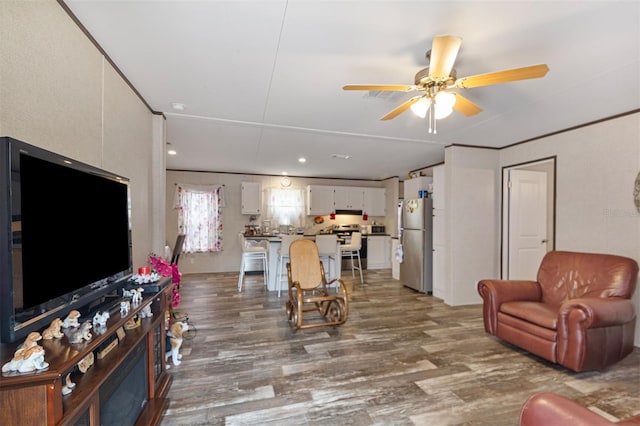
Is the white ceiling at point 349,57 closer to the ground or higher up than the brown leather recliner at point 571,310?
higher up

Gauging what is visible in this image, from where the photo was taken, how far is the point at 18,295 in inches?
35.0

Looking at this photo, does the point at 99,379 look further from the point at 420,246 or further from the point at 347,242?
the point at 347,242

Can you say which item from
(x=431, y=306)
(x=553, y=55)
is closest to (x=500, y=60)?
(x=553, y=55)

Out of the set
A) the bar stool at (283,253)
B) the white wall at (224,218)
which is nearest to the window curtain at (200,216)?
the white wall at (224,218)

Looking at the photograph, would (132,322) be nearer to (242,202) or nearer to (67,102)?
(67,102)

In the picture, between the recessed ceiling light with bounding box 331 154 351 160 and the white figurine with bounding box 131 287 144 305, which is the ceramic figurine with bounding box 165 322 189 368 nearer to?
the white figurine with bounding box 131 287 144 305

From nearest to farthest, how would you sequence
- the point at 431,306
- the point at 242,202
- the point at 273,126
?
the point at 273,126 → the point at 431,306 → the point at 242,202

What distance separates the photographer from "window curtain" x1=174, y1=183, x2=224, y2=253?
19.7ft

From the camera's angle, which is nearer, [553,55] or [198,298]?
[553,55]

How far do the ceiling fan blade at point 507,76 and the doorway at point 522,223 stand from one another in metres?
3.04

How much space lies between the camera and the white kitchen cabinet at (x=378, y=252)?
670cm

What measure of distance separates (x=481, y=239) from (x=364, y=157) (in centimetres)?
230

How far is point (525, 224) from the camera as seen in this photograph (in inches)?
161

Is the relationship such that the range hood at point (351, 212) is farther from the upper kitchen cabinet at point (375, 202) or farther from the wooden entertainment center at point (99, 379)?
the wooden entertainment center at point (99, 379)
